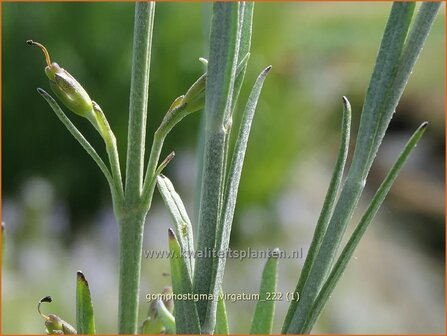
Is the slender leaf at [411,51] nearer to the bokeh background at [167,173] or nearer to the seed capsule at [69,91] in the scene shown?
the seed capsule at [69,91]

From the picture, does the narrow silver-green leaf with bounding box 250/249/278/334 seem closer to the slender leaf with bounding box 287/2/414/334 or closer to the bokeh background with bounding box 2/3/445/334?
the slender leaf with bounding box 287/2/414/334

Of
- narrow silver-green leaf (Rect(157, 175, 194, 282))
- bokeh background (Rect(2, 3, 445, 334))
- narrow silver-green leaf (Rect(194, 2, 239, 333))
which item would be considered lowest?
bokeh background (Rect(2, 3, 445, 334))

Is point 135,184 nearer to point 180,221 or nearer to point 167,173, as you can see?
point 180,221

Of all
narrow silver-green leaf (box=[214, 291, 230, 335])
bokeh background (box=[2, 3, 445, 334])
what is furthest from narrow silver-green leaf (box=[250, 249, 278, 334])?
bokeh background (box=[2, 3, 445, 334])

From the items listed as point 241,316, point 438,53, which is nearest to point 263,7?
point 241,316

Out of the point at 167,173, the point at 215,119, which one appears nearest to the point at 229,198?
the point at 215,119

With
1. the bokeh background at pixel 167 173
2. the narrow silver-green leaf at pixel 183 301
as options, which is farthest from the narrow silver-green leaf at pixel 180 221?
the bokeh background at pixel 167 173
